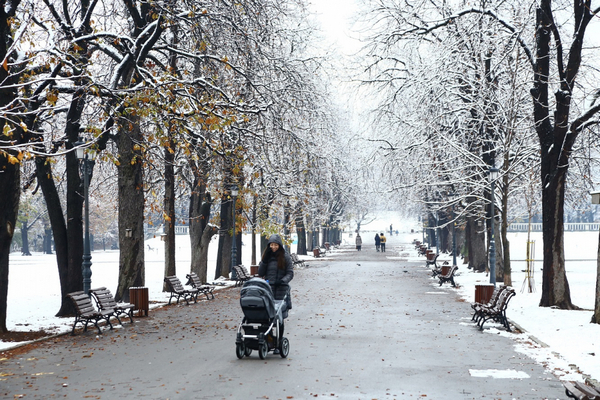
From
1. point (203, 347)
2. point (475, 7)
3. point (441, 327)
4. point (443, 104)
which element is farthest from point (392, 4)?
point (203, 347)

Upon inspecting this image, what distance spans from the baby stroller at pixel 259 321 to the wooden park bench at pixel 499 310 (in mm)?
5611

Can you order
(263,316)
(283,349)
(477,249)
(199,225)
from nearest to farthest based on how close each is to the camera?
(263,316)
(283,349)
(199,225)
(477,249)

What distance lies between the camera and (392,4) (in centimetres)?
2562

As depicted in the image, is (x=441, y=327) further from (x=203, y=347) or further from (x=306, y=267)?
(x=306, y=267)

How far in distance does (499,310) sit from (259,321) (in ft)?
20.3

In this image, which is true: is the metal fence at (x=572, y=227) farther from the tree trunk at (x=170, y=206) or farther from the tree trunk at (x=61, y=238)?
the tree trunk at (x=61, y=238)

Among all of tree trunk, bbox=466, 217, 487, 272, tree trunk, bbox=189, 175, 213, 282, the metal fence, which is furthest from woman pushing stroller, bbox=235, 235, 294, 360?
the metal fence

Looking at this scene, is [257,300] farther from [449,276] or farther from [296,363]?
[449,276]

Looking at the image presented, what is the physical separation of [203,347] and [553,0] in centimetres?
1419

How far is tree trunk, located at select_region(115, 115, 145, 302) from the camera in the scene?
66.3 ft

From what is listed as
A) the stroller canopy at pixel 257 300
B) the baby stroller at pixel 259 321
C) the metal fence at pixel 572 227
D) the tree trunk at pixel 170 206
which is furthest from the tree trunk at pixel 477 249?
the metal fence at pixel 572 227

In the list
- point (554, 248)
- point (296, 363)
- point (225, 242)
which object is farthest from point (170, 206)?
point (296, 363)

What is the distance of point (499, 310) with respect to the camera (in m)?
15.3

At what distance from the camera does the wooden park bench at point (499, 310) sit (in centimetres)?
1532
